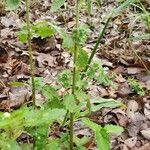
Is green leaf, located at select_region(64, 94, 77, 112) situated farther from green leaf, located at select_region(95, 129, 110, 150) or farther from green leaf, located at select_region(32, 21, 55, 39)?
green leaf, located at select_region(32, 21, 55, 39)

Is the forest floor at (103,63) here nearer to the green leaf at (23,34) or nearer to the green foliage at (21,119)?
the green leaf at (23,34)

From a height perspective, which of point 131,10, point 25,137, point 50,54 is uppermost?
point 131,10

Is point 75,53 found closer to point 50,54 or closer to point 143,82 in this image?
point 143,82

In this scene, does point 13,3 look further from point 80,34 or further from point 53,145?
point 53,145

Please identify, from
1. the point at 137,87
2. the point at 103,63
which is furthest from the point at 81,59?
the point at 103,63

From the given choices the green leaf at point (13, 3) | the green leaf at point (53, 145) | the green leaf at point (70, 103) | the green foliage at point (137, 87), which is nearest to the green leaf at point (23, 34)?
the green leaf at point (13, 3)

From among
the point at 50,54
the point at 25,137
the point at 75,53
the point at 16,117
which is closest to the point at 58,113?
the point at 16,117

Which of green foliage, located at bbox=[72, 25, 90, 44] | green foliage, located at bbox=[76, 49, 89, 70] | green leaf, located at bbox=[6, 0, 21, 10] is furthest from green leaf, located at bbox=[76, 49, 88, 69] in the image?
green leaf, located at bbox=[6, 0, 21, 10]
